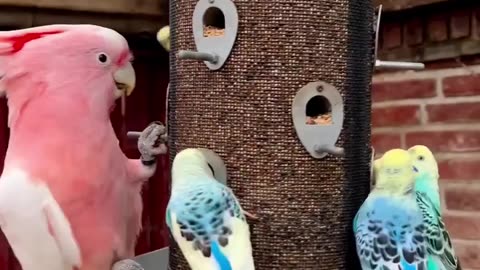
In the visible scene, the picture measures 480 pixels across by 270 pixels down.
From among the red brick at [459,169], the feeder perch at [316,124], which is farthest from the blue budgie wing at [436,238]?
the red brick at [459,169]

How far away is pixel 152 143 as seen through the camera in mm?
1089

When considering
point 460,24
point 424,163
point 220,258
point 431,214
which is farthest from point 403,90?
point 220,258

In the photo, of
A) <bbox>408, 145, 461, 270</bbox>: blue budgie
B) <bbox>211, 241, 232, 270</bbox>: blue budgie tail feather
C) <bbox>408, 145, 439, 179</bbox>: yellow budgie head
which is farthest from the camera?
<bbox>408, 145, 439, 179</bbox>: yellow budgie head

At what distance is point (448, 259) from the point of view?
0.89 m

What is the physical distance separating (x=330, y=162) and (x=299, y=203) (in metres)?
0.06

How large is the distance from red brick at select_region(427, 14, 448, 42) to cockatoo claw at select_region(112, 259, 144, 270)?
32.6 inches

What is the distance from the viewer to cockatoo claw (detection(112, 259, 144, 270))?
96 cm

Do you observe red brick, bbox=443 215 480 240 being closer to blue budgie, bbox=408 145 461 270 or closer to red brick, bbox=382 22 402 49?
red brick, bbox=382 22 402 49

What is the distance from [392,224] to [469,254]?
748mm

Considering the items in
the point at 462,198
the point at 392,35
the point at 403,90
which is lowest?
the point at 462,198

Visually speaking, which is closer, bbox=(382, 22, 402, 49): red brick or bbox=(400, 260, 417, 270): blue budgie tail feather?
bbox=(400, 260, 417, 270): blue budgie tail feather

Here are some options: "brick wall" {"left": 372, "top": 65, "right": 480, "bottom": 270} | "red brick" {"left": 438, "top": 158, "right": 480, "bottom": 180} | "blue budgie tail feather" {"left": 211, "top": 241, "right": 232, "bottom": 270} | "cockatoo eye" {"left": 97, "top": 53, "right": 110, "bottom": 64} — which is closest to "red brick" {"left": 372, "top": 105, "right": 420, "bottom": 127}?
"brick wall" {"left": 372, "top": 65, "right": 480, "bottom": 270}

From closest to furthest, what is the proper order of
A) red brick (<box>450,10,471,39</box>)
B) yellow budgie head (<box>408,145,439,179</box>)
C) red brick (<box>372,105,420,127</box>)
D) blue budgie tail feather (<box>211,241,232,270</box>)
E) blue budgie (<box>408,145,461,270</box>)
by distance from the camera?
1. blue budgie tail feather (<box>211,241,232,270</box>)
2. blue budgie (<box>408,145,461,270</box>)
3. yellow budgie head (<box>408,145,439,179</box>)
4. red brick (<box>450,10,471,39</box>)
5. red brick (<box>372,105,420,127</box>)

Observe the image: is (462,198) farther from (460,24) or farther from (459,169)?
(460,24)
